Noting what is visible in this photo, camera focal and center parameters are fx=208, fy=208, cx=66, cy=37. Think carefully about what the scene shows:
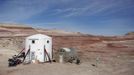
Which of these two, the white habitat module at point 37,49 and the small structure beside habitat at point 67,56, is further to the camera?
the small structure beside habitat at point 67,56

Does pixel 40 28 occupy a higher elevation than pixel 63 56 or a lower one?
higher

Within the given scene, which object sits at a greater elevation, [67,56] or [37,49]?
[37,49]

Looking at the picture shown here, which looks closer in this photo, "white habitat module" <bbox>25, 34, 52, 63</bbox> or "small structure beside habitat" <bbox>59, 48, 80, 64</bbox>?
"white habitat module" <bbox>25, 34, 52, 63</bbox>

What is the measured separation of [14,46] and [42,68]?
32.4 m

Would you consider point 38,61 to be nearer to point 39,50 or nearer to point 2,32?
point 39,50

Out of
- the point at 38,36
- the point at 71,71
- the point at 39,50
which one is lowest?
the point at 71,71

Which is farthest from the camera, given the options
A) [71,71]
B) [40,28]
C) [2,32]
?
Answer: [40,28]

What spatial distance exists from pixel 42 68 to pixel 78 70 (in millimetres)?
4432

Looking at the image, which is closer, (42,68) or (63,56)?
(42,68)

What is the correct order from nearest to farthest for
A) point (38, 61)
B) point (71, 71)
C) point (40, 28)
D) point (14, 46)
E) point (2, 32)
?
point (71, 71), point (38, 61), point (14, 46), point (2, 32), point (40, 28)

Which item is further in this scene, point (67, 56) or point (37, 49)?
point (67, 56)

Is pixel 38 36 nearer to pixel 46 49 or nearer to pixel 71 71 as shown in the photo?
pixel 46 49

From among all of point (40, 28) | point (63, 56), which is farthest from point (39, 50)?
point (40, 28)

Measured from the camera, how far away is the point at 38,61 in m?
29.5
